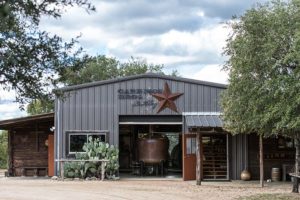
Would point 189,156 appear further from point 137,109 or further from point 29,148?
point 29,148

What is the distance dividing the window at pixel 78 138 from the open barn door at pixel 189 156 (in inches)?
144

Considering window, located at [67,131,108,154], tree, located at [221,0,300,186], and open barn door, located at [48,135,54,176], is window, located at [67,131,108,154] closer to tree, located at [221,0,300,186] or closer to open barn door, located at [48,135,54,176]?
open barn door, located at [48,135,54,176]

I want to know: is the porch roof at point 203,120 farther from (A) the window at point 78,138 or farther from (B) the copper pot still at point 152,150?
(A) the window at point 78,138

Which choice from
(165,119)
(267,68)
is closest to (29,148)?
(165,119)

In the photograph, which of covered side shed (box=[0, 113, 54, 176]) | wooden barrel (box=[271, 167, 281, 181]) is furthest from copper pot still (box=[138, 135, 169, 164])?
wooden barrel (box=[271, 167, 281, 181])

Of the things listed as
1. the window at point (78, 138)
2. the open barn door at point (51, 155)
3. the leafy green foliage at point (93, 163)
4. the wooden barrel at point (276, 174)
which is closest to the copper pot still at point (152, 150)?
the window at point (78, 138)

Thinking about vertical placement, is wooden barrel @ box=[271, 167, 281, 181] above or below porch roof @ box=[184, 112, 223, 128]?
below

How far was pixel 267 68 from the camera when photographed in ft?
51.0

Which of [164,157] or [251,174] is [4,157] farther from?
[251,174]

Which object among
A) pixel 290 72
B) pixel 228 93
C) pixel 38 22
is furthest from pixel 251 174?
pixel 38 22

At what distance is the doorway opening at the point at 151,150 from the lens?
Result: 27188mm

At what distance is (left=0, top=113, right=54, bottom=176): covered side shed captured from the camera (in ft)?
94.3

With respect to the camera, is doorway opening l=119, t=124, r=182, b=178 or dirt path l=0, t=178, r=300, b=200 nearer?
dirt path l=0, t=178, r=300, b=200

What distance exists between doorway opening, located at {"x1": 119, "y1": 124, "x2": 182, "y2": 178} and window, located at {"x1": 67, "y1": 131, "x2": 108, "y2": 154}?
2343 mm
